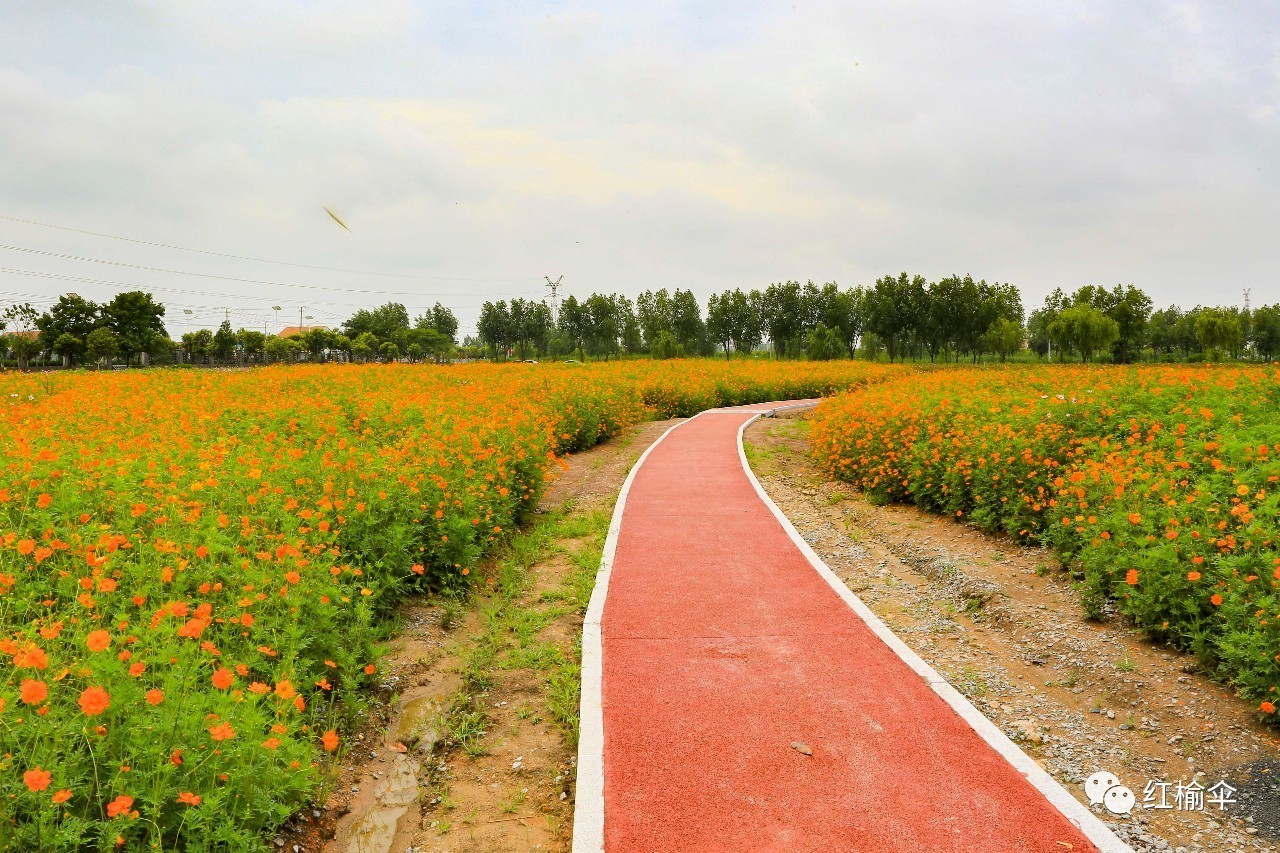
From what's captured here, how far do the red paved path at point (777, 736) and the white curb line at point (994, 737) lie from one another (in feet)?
0.19

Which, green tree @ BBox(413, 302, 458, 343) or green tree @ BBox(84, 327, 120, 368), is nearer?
green tree @ BBox(84, 327, 120, 368)

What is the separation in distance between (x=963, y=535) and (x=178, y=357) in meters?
71.0

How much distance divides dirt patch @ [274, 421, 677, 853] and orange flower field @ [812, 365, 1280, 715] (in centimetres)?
407

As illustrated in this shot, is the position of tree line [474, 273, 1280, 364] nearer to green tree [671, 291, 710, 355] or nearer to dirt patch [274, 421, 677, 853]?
green tree [671, 291, 710, 355]

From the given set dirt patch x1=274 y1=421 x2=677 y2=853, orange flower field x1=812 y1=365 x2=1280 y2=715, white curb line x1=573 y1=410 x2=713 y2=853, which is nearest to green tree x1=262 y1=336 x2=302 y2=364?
orange flower field x1=812 y1=365 x2=1280 y2=715

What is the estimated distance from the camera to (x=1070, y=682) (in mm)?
5008

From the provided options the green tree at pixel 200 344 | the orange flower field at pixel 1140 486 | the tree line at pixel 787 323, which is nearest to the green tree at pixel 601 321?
the tree line at pixel 787 323

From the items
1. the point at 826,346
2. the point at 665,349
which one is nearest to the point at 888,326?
the point at 826,346

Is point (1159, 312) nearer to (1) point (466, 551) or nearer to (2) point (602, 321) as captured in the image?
(2) point (602, 321)

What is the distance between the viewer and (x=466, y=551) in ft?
A: 21.1

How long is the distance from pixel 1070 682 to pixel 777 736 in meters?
2.39

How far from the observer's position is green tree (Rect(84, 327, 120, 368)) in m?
49.3
